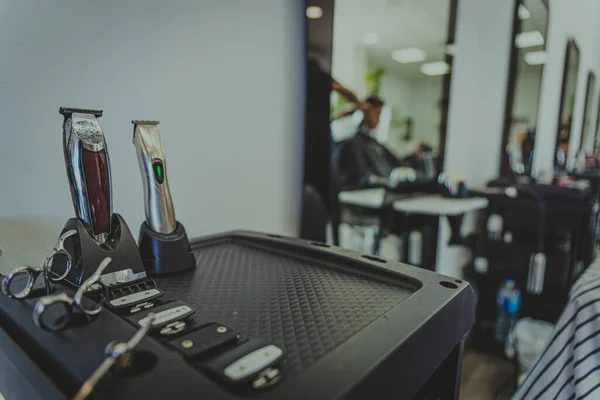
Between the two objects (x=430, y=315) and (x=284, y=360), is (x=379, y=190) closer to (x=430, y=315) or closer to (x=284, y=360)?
(x=430, y=315)

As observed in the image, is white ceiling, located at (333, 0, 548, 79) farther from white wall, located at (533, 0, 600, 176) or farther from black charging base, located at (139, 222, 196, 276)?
white wall, located at (533, 0, 600, 176)

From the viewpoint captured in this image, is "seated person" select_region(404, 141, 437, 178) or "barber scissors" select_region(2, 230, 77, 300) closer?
"barber scissors" select_region(2, 230, 77, 300)

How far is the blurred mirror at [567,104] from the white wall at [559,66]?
0.07 meters

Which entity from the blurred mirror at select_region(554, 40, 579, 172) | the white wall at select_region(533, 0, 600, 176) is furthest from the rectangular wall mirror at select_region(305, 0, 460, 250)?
the blurred mirror at select_region(554, 40, 579, 172)

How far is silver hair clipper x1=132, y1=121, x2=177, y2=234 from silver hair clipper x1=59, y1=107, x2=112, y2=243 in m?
0.06

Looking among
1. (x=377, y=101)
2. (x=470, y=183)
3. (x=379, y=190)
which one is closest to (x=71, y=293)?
(x=379, y=190)

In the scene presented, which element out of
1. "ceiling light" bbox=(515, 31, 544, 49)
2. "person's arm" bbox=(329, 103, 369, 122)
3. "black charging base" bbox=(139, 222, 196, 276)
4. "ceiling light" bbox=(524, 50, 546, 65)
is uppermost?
"ceiling light" bbox=(515, 31, 544, 49)

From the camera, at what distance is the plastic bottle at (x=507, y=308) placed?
171 cm

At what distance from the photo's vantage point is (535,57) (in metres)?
2.53

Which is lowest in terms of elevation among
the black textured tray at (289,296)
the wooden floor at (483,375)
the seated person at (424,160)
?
the wooden floor at (483,375)

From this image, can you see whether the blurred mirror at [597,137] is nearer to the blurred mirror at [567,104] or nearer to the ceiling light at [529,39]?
the blurred mirror at [567,104]

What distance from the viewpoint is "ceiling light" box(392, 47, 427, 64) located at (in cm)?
157

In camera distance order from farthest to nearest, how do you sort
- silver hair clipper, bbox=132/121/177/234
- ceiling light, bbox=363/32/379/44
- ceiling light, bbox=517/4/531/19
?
ceiling light, bbox=517/4/531/19 → ceiling light, bbox=363/32/379/44 → silver hair clipper, bbox=132/121/177/234

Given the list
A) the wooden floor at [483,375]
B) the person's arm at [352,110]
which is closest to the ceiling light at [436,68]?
the person's arm at [352,110]
